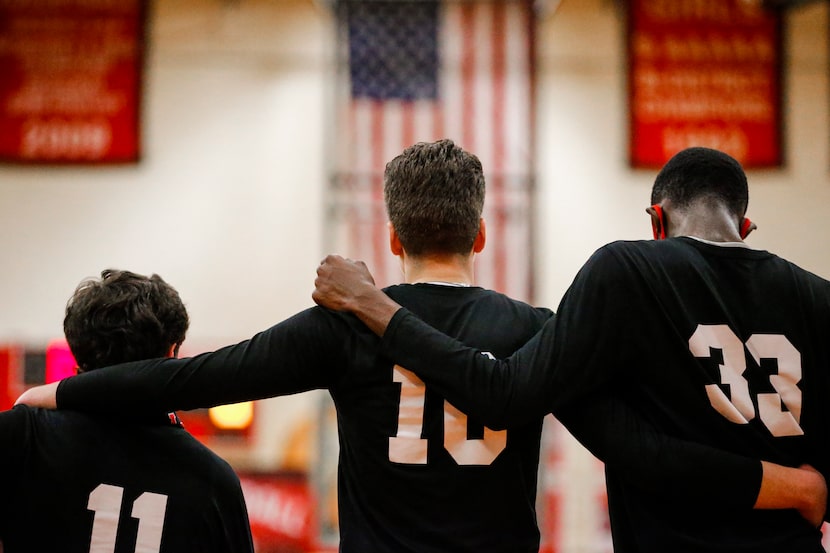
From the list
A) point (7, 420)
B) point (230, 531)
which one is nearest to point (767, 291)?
point (230, 531)

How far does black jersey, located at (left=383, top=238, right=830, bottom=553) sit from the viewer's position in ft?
5.42

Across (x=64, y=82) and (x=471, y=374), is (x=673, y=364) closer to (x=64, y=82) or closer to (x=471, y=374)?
(x=471, y=374)

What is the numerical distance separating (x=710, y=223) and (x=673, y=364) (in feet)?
1.13

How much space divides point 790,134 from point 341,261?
626 cm

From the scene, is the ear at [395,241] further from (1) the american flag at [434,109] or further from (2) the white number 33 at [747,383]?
(1) the american flag at [434,109]

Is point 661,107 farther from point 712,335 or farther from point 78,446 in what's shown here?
point 78,446

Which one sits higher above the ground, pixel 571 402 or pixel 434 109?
pixel 434 109

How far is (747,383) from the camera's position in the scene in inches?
66.6

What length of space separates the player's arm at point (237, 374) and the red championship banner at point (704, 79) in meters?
5.65

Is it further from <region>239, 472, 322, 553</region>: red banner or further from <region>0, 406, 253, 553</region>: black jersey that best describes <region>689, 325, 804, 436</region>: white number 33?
<region>239, 472, 322, 553</region>: red banner

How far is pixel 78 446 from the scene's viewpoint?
1.72m

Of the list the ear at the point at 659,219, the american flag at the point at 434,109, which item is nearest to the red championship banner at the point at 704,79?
the american flag at the point at 434,109

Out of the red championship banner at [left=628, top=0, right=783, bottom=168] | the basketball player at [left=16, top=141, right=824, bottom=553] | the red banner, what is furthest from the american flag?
the basketball player at [left=16, top=141, right=824, bottom=553]

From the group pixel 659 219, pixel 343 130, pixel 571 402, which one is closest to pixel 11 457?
pixel 571 402
